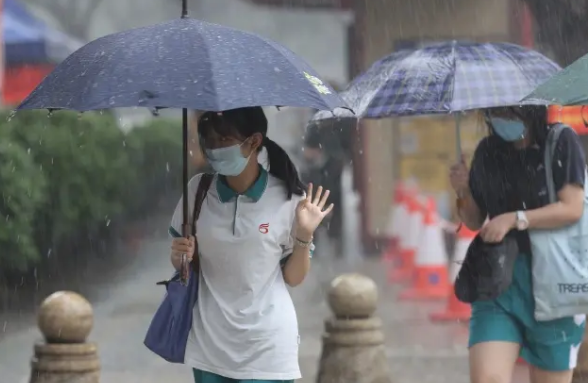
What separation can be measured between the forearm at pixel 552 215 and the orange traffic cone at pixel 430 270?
7.37 m

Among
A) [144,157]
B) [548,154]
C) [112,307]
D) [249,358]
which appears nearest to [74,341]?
[249,358]

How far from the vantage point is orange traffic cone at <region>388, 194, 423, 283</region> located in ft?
41.6

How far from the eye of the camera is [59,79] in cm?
394

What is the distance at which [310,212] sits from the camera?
3922 mm

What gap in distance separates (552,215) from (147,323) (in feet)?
21.8

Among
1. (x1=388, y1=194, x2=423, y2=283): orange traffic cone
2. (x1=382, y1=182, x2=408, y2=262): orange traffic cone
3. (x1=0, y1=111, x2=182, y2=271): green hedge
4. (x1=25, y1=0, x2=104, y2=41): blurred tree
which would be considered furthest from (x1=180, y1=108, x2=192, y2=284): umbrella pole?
(x1=25, y1=0, x2=104, y2=41): blurred tree

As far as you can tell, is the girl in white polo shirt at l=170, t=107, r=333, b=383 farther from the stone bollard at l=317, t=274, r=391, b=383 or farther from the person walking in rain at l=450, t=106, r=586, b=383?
the stone bollard at l=317, t=274, r=391, b=383

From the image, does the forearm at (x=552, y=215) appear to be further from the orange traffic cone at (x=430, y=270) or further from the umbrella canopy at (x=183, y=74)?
the orange traffic cone at (x=430, y=270)

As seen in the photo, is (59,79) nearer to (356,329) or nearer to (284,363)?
(284,363)

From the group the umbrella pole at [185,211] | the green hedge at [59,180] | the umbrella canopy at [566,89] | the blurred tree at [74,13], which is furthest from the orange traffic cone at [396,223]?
the umbrella pole at [185,211]

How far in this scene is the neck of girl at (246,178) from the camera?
4031 millimetres

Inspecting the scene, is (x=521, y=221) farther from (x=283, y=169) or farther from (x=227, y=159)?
(x=227, y=159)

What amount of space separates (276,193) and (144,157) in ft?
44.6

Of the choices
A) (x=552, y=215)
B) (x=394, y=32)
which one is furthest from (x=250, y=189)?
(x=394, y=32)
